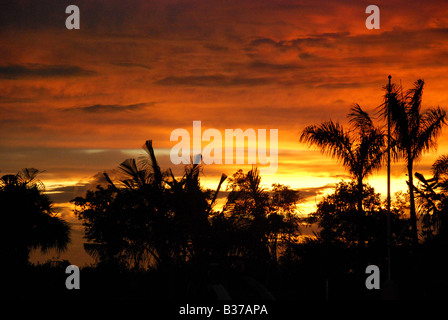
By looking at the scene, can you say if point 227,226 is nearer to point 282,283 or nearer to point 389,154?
point 282,283

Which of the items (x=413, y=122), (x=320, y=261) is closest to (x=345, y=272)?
(x=320, y=261)

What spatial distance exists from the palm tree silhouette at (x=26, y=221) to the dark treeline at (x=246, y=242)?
86 millimetres

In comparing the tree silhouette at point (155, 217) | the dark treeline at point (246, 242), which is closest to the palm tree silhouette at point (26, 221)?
the dark treeline at point (246, 242)

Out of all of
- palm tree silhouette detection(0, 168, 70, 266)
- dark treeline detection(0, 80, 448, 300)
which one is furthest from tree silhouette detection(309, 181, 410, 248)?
palm tree silhouette detection(0, 168, 70, 266)

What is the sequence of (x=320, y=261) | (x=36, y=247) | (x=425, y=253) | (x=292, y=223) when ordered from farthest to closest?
(x=292, y=223) < (x=36, y=247) < (x=320, y=261) < (x=425, y=253)

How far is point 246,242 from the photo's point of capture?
24281mm

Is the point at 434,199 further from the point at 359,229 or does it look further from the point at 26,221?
the point at 26,221

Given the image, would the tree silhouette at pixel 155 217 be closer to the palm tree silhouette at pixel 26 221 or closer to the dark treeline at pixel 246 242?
the dark treeline at pixel 246 242

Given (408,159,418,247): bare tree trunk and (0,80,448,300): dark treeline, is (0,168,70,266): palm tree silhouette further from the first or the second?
(408,159,418,247): bare tree trunk

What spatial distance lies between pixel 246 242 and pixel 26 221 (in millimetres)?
11005

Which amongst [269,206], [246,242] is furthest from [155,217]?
[269,206]

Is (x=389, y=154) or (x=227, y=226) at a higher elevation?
(x=389, y=154)

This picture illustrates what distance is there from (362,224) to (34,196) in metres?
15.5

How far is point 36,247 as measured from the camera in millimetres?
29766
